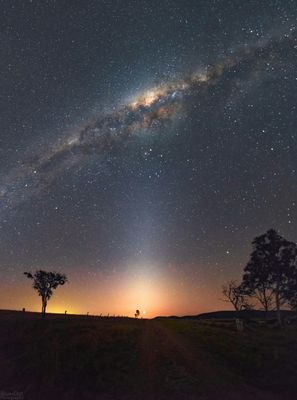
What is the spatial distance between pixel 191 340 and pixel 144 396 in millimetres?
15516

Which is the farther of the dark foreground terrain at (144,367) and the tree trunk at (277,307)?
the tree trunk at (277,307)

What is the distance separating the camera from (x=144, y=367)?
901 inches

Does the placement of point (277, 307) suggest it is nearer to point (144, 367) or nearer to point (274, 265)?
point (274, 265)

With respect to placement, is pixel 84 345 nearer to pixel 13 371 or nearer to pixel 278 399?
pixel 13 371

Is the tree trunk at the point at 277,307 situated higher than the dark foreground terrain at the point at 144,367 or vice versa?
the tree trunk at the point at 277,307

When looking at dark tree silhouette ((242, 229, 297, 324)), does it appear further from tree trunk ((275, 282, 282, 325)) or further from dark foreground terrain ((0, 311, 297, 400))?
dark foreground terrain ((0, 311, 297, 400))

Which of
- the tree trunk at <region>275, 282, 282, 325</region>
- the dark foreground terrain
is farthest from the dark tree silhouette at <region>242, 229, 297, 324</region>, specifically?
the dark foreground terrain

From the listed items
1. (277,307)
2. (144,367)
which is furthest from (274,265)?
(144,367)

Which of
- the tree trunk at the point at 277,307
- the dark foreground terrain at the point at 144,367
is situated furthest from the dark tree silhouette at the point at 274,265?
the dark foreground terrain at the point at 144,367

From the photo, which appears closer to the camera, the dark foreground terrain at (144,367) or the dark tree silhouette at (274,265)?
the dark foreground terrain at (144,367)

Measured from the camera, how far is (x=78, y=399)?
1848cm

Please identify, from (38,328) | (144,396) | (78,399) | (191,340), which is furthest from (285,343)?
(38,328)

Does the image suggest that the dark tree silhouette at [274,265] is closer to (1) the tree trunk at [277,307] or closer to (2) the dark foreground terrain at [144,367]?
(1) the tree trunk at [277,307]

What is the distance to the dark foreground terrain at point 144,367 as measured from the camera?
19109 mm
